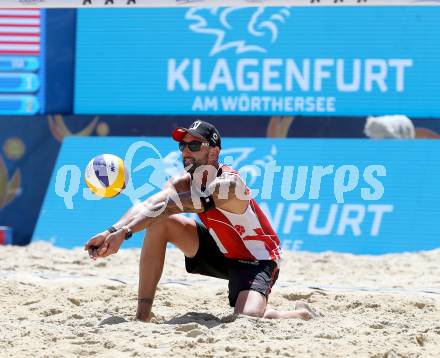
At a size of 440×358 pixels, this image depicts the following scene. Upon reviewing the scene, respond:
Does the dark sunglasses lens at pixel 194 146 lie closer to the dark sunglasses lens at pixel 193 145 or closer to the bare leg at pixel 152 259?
the dark sunglasses lens at pixel 193 145

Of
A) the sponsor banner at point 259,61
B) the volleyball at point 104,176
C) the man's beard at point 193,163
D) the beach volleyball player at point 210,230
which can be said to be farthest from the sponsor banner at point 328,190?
the man's beard at point 193,163


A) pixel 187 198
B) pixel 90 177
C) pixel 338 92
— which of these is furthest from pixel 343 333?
pixel 338 92

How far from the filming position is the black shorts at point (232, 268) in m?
4.41

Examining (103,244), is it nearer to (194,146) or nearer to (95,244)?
(95,244)

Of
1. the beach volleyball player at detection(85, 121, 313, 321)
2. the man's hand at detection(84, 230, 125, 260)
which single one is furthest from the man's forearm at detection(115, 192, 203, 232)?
the man's hand at detection(84, 230, 125, 260)

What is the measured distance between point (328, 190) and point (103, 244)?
427cm

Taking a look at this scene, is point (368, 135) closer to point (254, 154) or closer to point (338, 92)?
point (338, 92)

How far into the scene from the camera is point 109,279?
19.6 feet

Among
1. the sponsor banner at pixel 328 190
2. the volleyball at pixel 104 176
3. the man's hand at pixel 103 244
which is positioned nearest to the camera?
the man's hand at pixel 103 244

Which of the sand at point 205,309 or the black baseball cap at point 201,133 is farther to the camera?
the black baseball cap at point 201,133

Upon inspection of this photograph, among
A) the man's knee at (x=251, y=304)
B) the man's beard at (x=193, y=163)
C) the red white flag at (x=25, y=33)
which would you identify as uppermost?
the red white flag at (x=25, y=33)

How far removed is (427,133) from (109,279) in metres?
3.64

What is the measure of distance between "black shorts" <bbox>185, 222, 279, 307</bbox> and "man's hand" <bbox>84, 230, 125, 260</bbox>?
78 centimetres

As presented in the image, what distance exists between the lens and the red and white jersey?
443 centimetres
